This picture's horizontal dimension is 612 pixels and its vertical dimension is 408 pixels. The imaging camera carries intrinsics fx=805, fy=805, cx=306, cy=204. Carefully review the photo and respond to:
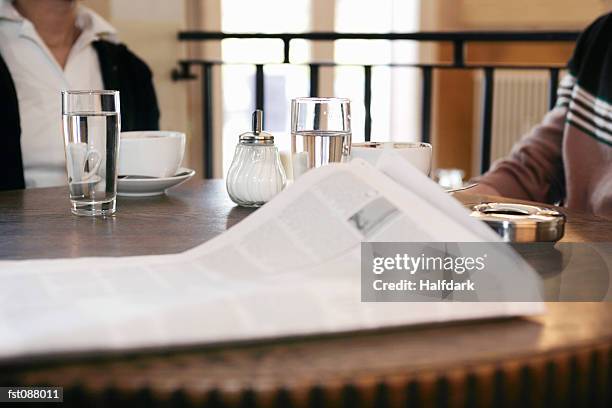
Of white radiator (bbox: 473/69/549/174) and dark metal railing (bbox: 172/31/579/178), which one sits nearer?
dark metal railing (bbox: 172/31/579/178)

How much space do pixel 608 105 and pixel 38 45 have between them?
1.28 metres

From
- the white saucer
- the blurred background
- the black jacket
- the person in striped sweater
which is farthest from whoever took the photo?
the blurred background

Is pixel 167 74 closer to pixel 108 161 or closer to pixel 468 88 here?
pixel 108 161

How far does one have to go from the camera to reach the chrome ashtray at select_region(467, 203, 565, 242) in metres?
0.81

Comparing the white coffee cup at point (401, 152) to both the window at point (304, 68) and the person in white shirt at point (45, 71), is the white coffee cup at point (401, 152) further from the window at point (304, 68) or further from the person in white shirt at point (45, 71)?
the window at point (304, 68)

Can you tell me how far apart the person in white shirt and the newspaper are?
1.18m

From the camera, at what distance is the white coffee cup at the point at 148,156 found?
3.83 feet

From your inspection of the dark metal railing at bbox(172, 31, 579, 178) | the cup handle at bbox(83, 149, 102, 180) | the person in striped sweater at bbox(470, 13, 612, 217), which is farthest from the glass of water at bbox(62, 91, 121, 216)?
the dark metal railing at bbox(172, 31, 579, 178)

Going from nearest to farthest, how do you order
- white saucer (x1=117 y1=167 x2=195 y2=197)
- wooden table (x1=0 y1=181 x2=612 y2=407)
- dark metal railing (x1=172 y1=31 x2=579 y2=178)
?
wooden table (x1=0 y1=181 x2=612 y2=407), white saucer (x1=117 y1=167 x2=195 y2=197), dark metal railing (x1=172 y1=31 x2=579 y2=178)

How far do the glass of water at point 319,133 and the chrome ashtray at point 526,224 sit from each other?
0.81 feet

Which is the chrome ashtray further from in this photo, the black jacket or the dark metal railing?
the dark metal railing

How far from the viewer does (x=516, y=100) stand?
5.29m

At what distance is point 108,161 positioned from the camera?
103cm

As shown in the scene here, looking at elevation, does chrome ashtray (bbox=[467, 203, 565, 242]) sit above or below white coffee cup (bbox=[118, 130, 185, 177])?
below
